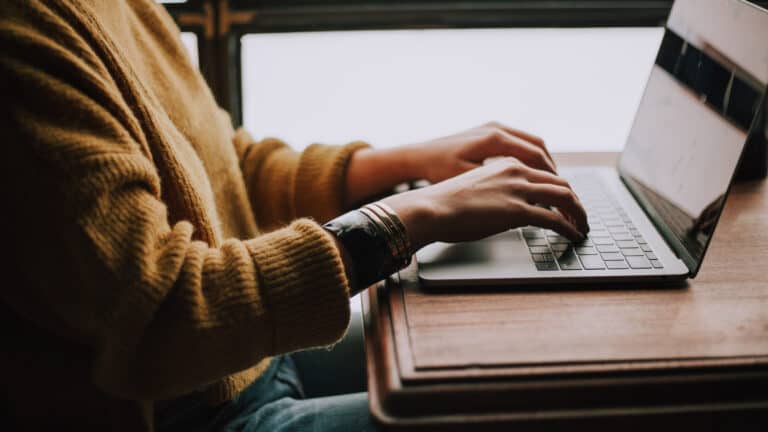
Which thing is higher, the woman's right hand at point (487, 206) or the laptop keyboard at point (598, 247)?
the woman's right hand at point (487, 206)

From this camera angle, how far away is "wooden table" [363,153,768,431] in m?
0.57

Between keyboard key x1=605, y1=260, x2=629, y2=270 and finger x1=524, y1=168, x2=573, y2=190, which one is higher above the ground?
finger x1=524, y1=168, x2=573, y2=190

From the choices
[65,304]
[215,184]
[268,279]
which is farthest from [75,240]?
[215,184]

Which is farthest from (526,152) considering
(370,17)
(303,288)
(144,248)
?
(370,17)

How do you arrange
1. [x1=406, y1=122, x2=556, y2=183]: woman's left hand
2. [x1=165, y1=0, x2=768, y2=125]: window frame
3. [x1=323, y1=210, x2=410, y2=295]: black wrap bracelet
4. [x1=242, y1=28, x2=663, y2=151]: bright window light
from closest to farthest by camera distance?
1. [x1=323, y1=210, x2=410, y2=295]: black wrap bracelet
2. [x1=406, y1=122, x2=556, y2=183]: woman's left hand
3. [x1=165, y1=0, x2=768, y2=125]: window frame
4. [x1=242, y1=28, x2=663, y2=151]: bright window light

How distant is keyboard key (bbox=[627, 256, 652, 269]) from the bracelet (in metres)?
0.26

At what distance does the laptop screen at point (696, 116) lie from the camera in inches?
28.8

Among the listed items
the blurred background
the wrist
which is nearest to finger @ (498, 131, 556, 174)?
the wrist

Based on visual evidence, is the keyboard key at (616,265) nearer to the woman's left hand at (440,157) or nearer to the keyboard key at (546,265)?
the keyboard key at (546,265)

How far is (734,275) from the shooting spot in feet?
2.48

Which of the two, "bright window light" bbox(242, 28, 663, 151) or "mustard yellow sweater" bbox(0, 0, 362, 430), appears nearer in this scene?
"mustard yellow sweater" bbox(0, 0, 362, 430)

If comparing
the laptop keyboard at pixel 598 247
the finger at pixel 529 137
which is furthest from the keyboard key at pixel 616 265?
the finger at pixel 529 137

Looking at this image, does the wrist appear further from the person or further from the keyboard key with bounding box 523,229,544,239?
the keyboard key with bounding box 523,229,544,239

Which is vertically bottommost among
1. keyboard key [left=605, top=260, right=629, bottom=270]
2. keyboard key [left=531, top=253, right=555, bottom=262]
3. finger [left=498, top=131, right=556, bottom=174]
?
keyboard key [left=531, top=253, right=555, bottom=262]
